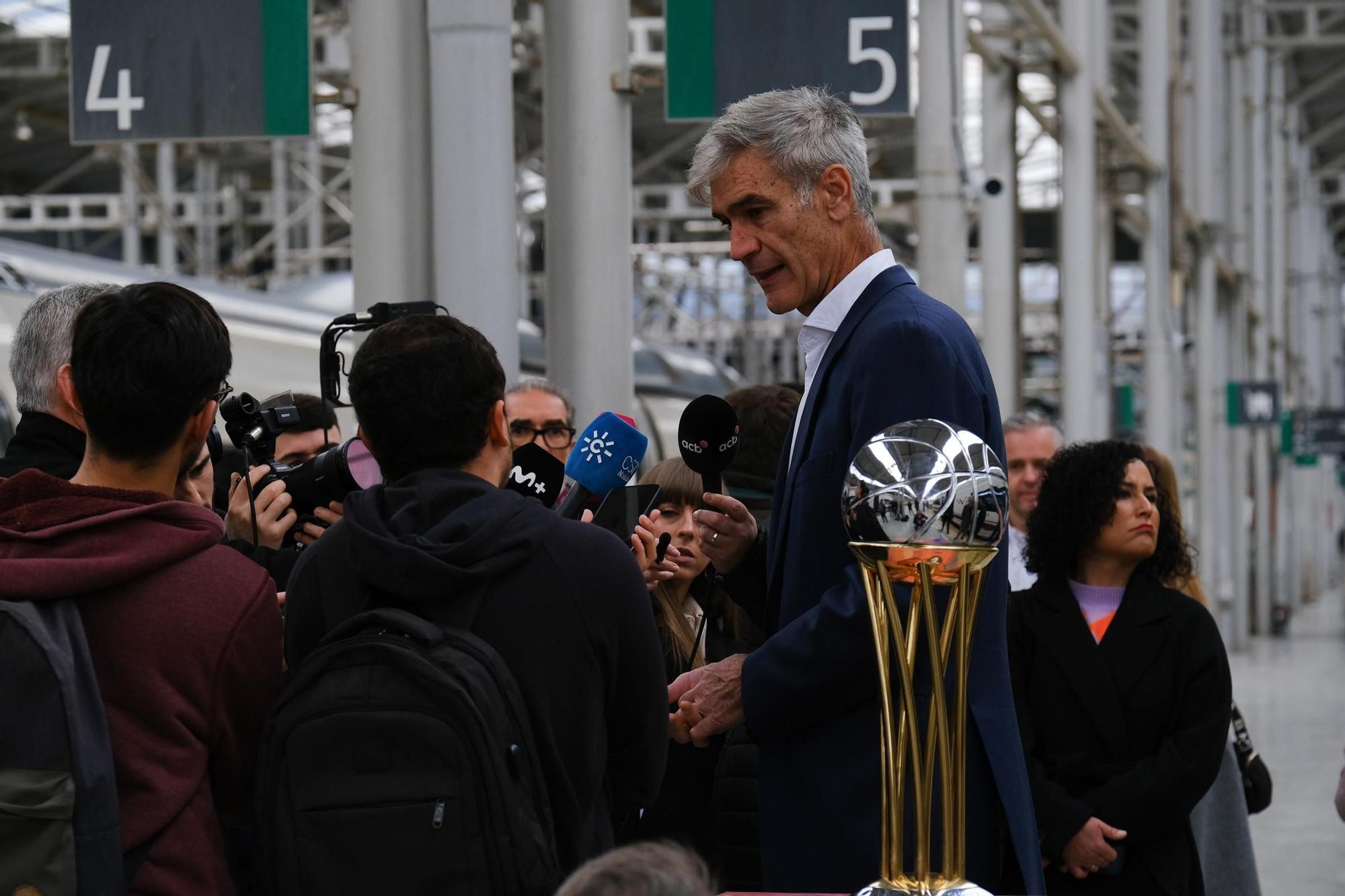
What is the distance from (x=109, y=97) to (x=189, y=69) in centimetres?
28

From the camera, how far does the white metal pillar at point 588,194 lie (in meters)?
5.34

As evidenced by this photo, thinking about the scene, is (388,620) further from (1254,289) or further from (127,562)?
(1254,289)

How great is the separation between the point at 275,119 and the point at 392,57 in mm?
373

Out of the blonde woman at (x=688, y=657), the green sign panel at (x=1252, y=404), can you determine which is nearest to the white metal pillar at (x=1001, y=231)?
the blonde woman at (x=688, y=657)

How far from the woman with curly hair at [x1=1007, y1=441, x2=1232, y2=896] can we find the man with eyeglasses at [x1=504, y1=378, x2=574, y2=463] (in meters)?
1.45

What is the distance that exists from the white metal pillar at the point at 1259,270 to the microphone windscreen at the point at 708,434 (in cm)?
2147

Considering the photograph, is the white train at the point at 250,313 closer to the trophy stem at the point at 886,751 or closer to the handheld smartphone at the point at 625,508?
the handheld smartphone at the point at 625,508

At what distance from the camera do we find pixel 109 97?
17.0 ft

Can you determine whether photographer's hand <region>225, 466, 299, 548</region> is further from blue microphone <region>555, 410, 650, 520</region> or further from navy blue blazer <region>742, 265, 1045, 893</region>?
navy blue blazer <region>742, 265, 1045, 893</region>

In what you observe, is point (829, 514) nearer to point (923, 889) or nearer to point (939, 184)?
point (923, 889)

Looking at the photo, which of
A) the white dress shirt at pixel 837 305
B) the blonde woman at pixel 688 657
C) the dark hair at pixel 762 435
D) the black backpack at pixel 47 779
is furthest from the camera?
the dark hair at pixel 762 435

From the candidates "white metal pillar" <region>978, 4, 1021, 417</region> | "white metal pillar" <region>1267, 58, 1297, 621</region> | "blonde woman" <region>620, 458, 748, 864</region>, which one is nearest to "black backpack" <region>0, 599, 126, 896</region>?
"blonde woman" <region>620, 458, 748, 864</region>

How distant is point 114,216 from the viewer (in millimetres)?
23734

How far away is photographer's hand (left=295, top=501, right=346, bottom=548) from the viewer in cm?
319
